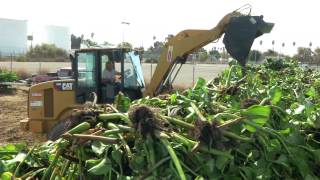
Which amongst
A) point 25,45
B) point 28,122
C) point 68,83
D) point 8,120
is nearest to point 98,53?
point 68,83

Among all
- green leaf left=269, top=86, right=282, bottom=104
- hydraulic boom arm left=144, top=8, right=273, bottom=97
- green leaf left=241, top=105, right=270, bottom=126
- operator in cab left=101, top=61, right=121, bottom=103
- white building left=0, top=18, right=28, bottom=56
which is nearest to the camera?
green leaf left=241, top=105, right=270, bottom=126

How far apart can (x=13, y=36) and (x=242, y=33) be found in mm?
78848

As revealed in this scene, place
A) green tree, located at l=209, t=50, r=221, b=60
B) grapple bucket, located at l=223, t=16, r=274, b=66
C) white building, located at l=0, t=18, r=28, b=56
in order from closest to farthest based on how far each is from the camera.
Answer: grapple bucket, located at l=223, t=16, r=274, b=66 < green tree, located at l=209, t=50, r=221, b=60 < white building, located at l=0, t=18, r=28, b=56

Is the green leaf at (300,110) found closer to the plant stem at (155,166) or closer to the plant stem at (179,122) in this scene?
the plant stem at (179,122)

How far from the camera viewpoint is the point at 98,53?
36.4 ft

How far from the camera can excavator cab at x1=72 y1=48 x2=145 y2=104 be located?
11117mm

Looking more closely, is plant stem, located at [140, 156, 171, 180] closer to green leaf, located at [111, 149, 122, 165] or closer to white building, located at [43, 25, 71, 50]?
green leaf, located at [111, 149, 122, 165]

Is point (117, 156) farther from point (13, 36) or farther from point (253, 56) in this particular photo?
point (13, 36)

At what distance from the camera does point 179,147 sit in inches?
96.7

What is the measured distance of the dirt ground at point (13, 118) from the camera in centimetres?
1321

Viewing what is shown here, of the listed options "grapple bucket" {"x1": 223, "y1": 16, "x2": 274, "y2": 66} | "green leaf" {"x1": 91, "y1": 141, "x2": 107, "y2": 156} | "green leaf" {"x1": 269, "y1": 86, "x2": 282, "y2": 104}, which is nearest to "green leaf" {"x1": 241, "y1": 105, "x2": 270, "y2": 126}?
"green leaf" {"x1": 269, "y1": 86, "x2": 282, "y2": 104}

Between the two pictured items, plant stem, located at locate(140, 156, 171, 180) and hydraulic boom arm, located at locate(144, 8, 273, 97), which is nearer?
plant stem, located at locate(140, 156, 171, 180)

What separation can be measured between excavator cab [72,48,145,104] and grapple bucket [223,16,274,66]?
2.13 m

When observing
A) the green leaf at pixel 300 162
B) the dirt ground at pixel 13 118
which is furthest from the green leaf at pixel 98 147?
the dirt ground at pixel 13 118
